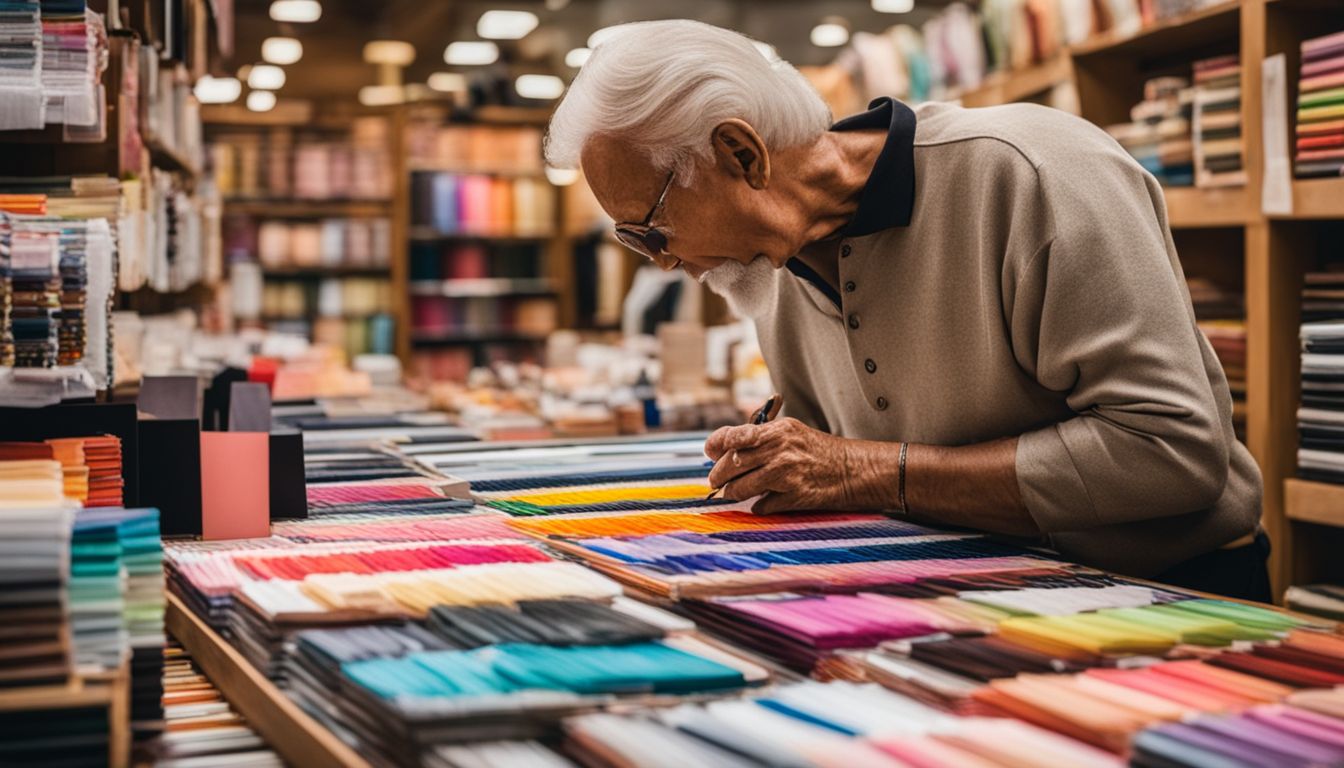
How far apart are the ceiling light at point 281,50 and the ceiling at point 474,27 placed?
0.09 m

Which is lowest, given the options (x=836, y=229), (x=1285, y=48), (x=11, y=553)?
(x=11, y=553)

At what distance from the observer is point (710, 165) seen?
208 cm

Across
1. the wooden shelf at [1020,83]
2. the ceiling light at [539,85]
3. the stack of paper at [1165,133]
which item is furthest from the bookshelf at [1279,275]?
the ceiling light at [539,85]

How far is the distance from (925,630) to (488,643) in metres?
0.41

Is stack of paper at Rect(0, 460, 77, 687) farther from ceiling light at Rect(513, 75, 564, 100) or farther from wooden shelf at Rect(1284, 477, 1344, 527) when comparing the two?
ceiling light at Rect(513, 75, 564, 100)

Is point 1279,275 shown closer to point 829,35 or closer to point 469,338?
point 469,338

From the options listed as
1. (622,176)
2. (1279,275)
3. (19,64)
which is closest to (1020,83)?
(1279,275)

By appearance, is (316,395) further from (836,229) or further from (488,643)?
(488,643)

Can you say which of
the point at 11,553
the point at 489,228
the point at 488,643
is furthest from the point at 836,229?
the point at 489,228

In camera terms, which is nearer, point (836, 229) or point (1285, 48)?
point (836, 229)

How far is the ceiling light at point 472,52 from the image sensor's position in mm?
15078

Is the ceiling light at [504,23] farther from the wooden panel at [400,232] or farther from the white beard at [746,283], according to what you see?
the white beard at [746,283]

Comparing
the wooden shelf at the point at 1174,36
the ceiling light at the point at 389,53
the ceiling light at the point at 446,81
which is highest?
the ceiling light at the point at 389,53

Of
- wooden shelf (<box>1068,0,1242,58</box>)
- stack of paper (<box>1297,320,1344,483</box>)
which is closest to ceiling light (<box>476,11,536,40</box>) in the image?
wooden shelf (<box>1068,0,1242,58</box>)
